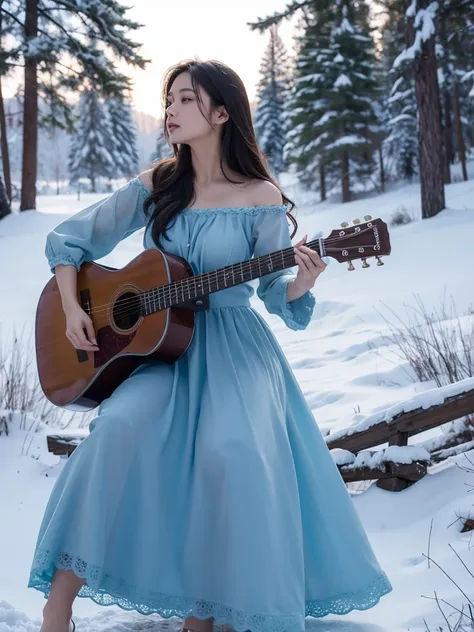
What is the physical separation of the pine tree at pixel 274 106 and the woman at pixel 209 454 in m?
33.4

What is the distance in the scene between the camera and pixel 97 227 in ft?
9.99

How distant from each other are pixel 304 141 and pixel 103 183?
83.2 ft

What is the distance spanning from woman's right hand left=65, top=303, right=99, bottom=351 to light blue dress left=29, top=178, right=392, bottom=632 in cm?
31

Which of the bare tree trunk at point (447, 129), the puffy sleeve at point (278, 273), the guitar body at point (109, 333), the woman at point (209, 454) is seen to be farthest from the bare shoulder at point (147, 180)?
the bare tree trunk at point (447, 129)

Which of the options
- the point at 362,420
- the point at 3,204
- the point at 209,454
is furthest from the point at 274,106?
the point at 209,454

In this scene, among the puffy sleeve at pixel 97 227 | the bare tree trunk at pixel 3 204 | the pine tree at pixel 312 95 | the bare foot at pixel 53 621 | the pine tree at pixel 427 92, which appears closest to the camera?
the bare foot at pixel 53 621

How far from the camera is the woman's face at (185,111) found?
293 cm

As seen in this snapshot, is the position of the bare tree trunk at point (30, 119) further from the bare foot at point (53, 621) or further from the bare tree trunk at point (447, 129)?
the bare foot at point (53, 621)

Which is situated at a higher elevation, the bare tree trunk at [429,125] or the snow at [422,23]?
the snow at [422,23]

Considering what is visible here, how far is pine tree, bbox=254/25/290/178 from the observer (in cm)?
3694

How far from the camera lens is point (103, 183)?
152 ft

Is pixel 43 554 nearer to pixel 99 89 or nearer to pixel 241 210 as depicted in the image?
pixel 241 210

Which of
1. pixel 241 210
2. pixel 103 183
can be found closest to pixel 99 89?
pixel 241 210

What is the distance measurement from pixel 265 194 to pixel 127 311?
2.39ft
